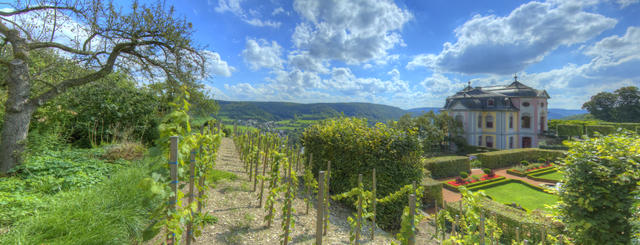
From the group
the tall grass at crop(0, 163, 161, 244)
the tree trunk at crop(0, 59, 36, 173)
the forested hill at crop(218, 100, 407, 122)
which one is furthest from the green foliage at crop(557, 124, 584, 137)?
the tree trunk at crop(0, 59, 36, 173)

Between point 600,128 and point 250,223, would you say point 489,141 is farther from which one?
point 250,223

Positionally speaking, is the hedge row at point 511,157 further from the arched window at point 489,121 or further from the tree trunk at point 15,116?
the tree trunk at point 15,116

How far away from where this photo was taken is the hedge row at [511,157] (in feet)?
59.1

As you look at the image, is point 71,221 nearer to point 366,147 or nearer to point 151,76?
point 366,147

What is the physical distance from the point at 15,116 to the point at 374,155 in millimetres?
8215

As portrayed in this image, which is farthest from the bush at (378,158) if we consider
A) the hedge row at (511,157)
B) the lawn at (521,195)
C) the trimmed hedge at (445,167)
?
the hedge row at (511,157)

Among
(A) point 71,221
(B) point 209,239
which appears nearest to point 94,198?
(A) point 71,221

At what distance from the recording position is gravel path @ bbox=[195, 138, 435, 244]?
3.51 m

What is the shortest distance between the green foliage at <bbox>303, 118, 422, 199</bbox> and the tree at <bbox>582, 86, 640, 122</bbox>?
64887mm

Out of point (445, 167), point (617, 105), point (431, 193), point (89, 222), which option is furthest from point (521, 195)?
point (617, 105)

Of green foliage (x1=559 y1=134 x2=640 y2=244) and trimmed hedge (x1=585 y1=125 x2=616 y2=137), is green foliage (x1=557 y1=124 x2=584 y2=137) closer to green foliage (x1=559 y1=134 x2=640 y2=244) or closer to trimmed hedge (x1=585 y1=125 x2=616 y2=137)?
trimmed hedge (x1=585 y1=125 x2=616 y2=137)

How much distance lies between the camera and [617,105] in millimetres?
45156

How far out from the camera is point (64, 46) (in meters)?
5.98

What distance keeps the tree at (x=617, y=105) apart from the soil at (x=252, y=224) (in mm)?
66144
